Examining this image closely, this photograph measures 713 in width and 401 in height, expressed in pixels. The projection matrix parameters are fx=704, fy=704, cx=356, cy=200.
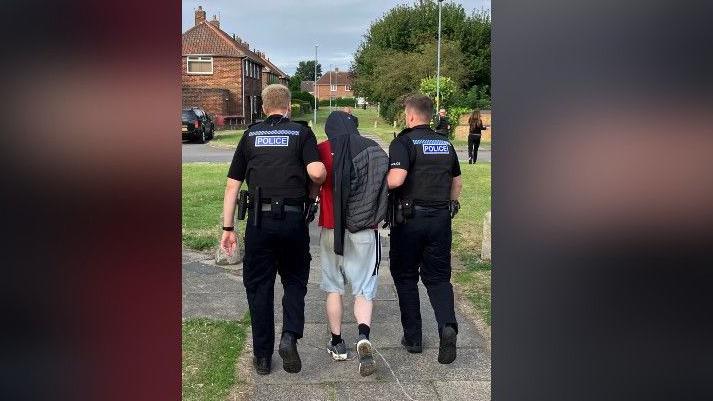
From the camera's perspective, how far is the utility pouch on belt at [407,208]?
17.2 ft

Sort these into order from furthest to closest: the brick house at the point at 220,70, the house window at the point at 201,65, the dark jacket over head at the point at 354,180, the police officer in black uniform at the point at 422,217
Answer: the house window at the point at 201,65 → the brick house at the point at 220,70 → the police officer in black uniform at the point at 422,217 → the dark jacket over head at the point at 354,180

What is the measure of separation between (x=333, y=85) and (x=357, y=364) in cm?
14452

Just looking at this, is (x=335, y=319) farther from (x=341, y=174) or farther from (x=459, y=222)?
(x=459, y=222)

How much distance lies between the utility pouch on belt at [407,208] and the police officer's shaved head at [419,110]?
637 mm

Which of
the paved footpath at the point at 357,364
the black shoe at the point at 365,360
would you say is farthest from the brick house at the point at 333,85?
the black shoe at the point at 365,360

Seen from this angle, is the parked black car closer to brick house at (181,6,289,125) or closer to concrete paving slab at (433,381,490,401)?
brick house at (181,6,289,125)

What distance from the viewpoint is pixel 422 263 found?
545 cm
